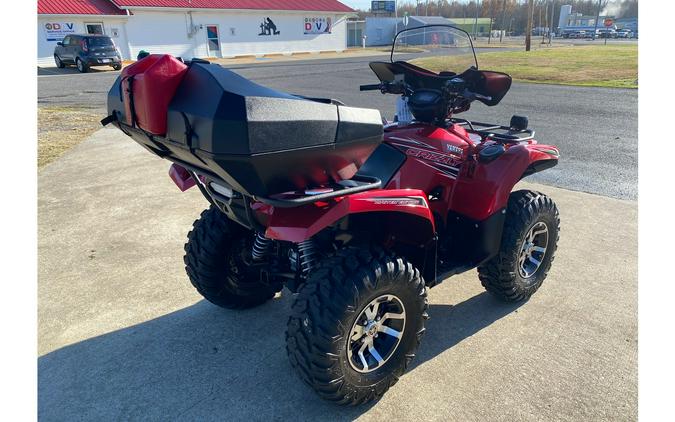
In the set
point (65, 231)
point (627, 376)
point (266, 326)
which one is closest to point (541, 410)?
point (627, 376)

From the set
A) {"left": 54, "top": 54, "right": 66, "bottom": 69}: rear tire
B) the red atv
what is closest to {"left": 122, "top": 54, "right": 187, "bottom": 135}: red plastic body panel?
the red atv

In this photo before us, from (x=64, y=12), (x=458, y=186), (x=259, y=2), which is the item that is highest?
(x=259, y=2)

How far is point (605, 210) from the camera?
5160 millimetres

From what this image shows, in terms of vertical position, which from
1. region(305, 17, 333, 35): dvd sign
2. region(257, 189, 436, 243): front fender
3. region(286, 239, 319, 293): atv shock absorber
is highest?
region(305, 17, 333, 35): dvd sign

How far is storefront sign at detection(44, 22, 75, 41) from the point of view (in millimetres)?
25848

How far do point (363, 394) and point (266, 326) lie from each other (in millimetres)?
993

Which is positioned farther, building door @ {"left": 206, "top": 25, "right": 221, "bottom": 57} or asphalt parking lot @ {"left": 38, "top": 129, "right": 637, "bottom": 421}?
building door @ {"left": 206, "top": 25, "right": 221, "bottom": 57}

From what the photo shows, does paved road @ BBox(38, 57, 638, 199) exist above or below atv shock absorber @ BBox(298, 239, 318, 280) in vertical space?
above

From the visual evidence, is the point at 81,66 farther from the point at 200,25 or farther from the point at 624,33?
the point at 624,33

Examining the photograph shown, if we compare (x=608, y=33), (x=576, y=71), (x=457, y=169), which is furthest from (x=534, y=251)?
(x=608, y=33)

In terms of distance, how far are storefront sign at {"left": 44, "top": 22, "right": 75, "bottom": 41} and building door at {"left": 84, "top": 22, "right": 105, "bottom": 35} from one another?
0.97 m

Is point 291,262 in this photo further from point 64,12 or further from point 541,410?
point 64,12

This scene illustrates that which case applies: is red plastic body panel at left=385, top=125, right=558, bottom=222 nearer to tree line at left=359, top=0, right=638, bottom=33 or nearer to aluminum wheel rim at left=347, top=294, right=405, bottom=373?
aluminum wheel rim at left=347, top=294, right=405, bottom=373

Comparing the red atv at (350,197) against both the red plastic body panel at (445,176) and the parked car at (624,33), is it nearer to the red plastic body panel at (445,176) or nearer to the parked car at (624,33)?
the red plastic body panel at (445,176)
